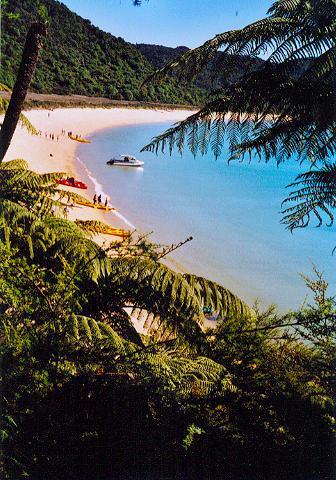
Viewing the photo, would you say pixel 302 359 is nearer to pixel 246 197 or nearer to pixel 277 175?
pixel 246 197

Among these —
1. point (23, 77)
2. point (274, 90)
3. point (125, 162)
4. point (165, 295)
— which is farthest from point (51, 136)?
point (274, 90)

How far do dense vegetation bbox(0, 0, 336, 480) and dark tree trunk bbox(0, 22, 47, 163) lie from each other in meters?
0.78

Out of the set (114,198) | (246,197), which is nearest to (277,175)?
(246,197)

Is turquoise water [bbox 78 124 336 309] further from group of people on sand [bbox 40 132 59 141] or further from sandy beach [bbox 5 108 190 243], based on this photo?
group of people on sand [bbox 40 132 59 141]

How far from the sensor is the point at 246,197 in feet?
97.9

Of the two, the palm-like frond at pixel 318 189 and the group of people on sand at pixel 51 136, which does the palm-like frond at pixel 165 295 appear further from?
the group of people on sand at pixel 51 136

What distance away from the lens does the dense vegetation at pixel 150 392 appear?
2916mm

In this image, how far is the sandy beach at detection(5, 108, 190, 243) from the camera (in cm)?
2047

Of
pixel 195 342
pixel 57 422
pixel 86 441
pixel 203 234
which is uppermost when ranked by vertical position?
pixel 195 342

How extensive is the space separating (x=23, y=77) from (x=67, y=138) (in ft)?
126

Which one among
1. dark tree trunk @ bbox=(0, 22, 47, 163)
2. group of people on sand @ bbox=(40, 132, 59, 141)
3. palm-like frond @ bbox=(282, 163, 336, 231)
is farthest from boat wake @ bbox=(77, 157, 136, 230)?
dark tree trunk @ bbox=(0, 22, 47, 163)

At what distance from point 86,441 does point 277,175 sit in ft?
135

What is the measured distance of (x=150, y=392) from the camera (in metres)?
3.44

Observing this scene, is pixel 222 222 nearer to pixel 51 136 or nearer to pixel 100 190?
pixel 100 190
